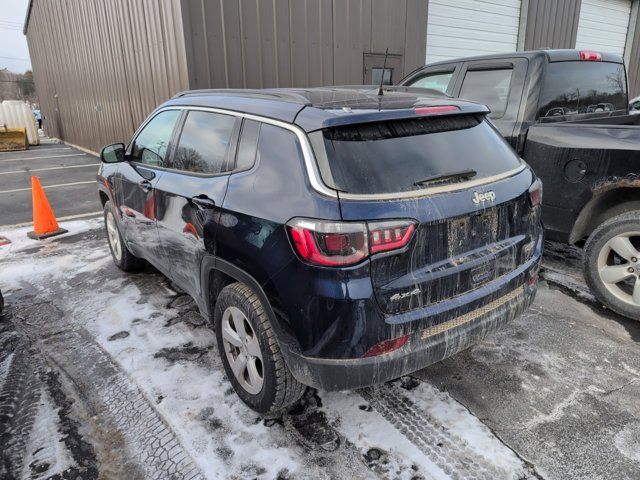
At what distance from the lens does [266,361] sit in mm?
2264

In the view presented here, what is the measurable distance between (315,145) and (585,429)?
2.05m

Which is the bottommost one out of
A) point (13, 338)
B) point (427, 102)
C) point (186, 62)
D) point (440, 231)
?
point (13, 338)

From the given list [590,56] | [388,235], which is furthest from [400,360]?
[590,56]

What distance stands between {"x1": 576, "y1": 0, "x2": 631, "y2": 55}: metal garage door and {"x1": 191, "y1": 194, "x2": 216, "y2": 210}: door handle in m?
14.6

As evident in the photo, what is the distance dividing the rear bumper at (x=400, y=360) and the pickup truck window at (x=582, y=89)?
258 centimetres

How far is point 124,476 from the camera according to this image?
7.06ft

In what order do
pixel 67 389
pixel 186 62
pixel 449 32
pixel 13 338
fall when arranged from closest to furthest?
pixel 67 389 < pixel 13 338 < pixel 186 62 < pixel 449 32

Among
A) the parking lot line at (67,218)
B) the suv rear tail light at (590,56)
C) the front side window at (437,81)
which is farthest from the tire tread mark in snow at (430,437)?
the parking lot line at (67,218)

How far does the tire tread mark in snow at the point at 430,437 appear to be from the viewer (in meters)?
2.12

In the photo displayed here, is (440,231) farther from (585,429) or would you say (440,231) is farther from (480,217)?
(585,429)

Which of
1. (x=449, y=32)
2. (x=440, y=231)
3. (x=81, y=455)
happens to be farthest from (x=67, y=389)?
(x=449, y=32)

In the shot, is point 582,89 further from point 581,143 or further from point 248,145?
point 248,145

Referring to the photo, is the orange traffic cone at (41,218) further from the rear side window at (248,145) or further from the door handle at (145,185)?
the rear side window at (248,145)

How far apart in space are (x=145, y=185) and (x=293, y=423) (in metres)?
2.06
